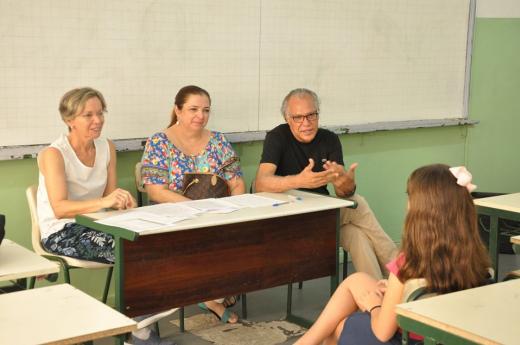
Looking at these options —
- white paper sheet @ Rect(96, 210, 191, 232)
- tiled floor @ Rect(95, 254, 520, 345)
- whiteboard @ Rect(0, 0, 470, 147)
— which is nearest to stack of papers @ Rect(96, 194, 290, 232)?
white paper sheet @ Rect(96, 210, 191, 232)

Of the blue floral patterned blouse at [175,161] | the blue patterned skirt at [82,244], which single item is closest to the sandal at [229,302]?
the blue floral patterned blouse at [175,161]

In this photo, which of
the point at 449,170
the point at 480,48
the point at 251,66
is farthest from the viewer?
the point at 480,48

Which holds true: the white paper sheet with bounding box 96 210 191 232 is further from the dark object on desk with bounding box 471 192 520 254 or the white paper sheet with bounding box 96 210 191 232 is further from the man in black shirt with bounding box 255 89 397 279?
the dark object on desk with bounding box 471 192 520 254

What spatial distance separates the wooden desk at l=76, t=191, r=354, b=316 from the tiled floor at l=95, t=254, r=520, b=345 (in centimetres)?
43

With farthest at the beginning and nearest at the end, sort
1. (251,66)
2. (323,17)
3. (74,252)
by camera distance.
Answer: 1. (323,17)
2. (251,66)
3. (74,252)

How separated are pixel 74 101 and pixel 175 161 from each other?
2.15 ft

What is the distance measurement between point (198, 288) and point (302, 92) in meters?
1.30

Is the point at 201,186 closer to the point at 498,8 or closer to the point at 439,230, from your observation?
the point at 439,230

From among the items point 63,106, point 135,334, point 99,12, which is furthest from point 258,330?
point 99,12

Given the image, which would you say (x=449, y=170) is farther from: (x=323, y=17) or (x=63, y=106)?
(x=323, y=17)

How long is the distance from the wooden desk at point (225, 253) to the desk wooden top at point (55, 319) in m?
0.79

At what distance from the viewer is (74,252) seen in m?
3.78

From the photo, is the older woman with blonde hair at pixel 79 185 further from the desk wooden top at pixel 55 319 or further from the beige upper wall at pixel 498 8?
the beige upper wall at pixel 498 8

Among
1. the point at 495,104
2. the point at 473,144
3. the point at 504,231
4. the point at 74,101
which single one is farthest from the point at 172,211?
the point at 495,104
